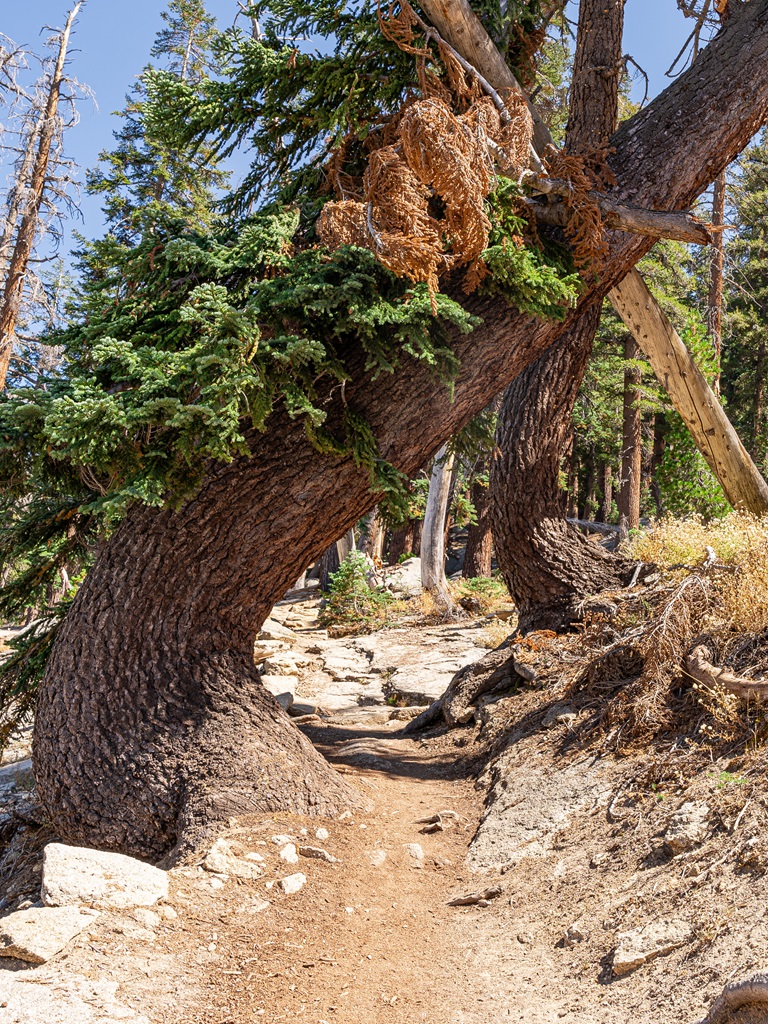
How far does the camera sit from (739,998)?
2162 millimetres

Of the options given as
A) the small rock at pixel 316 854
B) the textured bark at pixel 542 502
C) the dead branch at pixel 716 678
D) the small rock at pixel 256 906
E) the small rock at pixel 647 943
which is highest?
the textured bark at pixel 542 502

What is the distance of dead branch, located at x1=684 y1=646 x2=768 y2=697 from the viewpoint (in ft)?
12.6

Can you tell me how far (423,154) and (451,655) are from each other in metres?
7.67

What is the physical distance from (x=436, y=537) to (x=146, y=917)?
39.3 feet

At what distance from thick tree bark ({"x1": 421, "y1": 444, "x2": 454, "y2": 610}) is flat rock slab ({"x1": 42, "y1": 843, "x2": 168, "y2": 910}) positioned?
11111mm

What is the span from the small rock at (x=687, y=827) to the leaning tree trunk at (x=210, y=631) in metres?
2.04

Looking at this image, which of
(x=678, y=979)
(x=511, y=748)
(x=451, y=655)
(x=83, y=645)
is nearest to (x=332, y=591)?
(x=451, y=655)

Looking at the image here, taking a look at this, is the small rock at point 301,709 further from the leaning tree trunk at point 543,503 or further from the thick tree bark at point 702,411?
the thick tree bark at point 702,411

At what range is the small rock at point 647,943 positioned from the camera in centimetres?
278

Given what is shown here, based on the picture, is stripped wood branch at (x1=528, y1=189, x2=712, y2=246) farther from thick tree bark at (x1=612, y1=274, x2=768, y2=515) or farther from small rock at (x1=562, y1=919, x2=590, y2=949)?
small rock at (x1=562, y1=919, x2=590, y2=949)

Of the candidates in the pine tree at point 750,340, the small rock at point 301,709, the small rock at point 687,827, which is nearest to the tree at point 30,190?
the small rock at point 301,709

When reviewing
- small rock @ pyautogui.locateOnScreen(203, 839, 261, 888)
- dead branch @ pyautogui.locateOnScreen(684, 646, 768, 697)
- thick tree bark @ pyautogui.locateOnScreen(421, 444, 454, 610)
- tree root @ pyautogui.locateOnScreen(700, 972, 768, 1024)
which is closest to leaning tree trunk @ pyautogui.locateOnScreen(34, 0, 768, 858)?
small rock @ pyautogui.locateOnScreen(203, 839, 261, 888)

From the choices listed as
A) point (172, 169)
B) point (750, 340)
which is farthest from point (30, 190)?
point (750, 340)

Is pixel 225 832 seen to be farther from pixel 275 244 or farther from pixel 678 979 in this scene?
pixel 275 244
